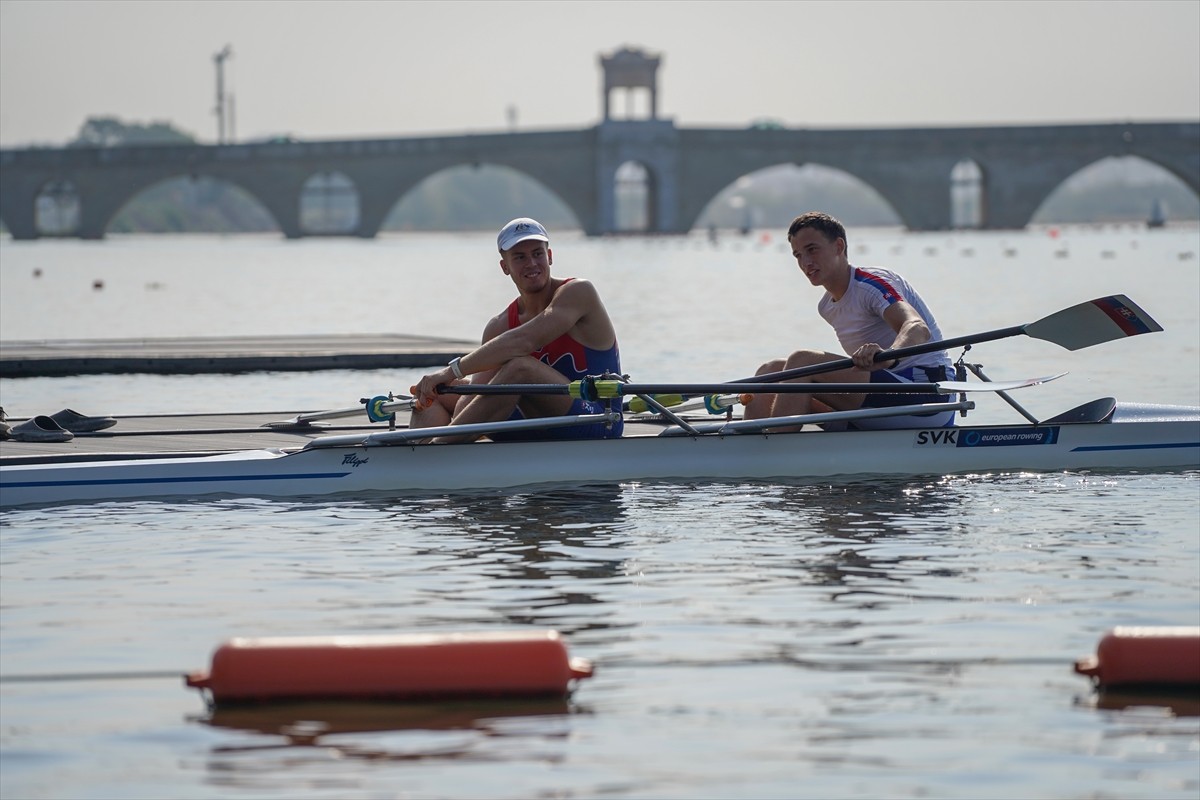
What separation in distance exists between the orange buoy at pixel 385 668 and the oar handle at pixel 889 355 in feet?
13.1

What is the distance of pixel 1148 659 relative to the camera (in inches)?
214

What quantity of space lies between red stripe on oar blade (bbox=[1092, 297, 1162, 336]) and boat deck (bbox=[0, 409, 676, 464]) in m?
2.25

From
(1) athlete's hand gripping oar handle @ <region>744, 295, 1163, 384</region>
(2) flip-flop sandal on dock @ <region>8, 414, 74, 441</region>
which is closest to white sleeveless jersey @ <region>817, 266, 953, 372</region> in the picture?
(1) athlete's hand gripping oar handle @ <region>744, 295, 1163, 384</region>

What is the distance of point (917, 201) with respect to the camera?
A: 89000 millimetres

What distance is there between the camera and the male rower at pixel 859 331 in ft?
29.8

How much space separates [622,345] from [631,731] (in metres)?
19.0

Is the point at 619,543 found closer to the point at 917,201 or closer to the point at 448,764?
the point at 448,764

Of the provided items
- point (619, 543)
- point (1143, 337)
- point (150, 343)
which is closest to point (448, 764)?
point (619, 543)

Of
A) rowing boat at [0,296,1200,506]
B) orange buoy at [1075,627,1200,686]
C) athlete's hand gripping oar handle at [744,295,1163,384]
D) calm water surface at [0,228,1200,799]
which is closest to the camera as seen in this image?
calm water surface at [0,228,1200,799]

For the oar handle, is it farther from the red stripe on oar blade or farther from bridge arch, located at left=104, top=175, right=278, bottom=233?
bridge arch, located at left=104, top=175, right=278, bottom=233

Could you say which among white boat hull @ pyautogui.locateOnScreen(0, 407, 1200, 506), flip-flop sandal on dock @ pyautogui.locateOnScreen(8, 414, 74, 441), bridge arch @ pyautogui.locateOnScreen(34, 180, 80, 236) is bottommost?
white boat hull @ pyautogui.locateOnScreen(0, 407, 1200, 506)

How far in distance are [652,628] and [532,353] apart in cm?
290

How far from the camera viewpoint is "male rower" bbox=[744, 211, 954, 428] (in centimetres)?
907

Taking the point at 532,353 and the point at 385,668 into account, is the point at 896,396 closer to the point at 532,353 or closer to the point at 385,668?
the point at 532,353
